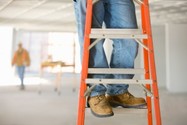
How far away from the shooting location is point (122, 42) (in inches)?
70.4

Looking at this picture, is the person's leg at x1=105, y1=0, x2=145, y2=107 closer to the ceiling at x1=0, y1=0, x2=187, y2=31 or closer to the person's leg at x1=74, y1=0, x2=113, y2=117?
the person's leg at x1=74, y1=0, x2=113, y2=117

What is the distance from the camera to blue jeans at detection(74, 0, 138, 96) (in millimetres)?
1729

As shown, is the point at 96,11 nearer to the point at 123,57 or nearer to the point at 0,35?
the point at 123,57

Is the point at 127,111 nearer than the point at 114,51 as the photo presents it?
Yes

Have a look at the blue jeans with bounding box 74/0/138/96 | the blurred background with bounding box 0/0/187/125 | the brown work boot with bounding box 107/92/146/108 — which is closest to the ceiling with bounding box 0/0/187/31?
the blurred background with bounding box 0/0/187/125

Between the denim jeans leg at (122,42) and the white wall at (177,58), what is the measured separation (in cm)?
771

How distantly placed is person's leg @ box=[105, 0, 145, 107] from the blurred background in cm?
Result: 174

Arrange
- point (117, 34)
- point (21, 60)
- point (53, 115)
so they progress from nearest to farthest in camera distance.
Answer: point (117, 34)
point (53, 115)
point (21, 60)

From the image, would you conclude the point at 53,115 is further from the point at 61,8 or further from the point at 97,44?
the point at 61,8

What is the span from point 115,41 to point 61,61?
249 inches

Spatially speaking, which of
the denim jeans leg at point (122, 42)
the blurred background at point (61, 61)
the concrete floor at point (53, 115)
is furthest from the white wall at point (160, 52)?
the denim jeans leg at point (122, 42)

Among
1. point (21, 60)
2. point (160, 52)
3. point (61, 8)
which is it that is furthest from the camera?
point (160, 52)

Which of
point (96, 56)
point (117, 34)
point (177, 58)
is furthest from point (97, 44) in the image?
point (177, 58)

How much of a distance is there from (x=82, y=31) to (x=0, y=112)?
12.3 ft
